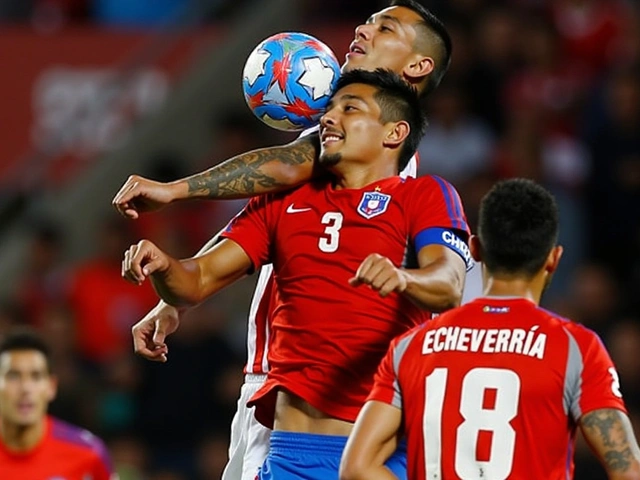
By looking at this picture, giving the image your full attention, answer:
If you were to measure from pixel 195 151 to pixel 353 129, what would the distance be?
6.57m

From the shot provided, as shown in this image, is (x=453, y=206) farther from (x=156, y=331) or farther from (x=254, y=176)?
(x=156, y=331)

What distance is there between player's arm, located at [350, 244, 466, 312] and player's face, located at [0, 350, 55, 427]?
150 inches

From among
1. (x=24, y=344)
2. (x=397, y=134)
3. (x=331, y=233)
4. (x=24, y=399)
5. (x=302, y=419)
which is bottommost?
(x=24, y=399)

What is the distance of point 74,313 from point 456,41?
305 cm

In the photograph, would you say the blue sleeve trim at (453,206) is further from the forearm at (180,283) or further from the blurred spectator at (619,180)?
the blurred spectator at (619,180)

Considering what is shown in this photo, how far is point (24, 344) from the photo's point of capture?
28.0ft

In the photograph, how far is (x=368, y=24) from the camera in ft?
19.4

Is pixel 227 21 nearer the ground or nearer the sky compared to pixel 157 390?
nearer the sky

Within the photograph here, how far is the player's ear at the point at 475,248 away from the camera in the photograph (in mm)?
4785

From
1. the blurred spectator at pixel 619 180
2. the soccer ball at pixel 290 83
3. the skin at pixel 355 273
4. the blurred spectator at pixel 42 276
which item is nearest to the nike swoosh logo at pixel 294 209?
the skin at pixel 355 273

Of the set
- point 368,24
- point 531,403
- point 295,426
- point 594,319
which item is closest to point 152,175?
point 594,319

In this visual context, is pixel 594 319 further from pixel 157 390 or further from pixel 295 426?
pixel 295 426

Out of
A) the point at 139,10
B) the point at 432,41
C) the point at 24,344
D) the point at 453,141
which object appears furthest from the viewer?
the point at 139,10

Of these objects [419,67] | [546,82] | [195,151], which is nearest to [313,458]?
[419,67]
